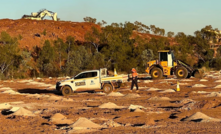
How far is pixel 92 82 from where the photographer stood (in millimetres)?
20672

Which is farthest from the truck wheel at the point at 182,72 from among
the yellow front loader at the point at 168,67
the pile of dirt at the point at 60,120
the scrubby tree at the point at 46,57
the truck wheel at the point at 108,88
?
the scrubby tree at the point at 46,57

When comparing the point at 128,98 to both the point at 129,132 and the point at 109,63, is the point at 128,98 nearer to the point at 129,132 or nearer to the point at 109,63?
the point at 129,132

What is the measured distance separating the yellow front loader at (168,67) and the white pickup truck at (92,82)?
352 inches

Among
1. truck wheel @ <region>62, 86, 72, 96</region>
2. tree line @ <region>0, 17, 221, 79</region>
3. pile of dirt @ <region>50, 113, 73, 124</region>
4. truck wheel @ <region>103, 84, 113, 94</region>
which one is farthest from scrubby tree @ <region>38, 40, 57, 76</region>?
pile of dirt @ <region>50, 113, 73, 124</region>

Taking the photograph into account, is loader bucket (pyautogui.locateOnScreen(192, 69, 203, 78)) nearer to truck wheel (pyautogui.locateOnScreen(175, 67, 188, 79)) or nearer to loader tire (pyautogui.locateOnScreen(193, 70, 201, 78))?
loader tire (pyautogui.locateOnScreen(193, 70, 201, 78))

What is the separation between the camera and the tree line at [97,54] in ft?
141

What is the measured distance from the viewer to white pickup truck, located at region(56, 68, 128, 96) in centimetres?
2061

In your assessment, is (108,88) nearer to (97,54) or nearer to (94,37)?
(97,54)

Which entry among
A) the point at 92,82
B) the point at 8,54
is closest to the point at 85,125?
the point at 92,82

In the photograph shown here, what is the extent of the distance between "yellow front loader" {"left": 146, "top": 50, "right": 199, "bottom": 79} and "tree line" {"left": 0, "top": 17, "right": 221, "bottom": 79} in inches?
569

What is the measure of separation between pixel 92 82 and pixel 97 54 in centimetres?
2607

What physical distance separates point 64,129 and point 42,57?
1701 inches

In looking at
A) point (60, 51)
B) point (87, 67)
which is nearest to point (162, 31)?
point (60, 51)

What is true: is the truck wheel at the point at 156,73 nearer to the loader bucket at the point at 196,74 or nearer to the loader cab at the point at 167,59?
the loader cab at the point at 167,59
